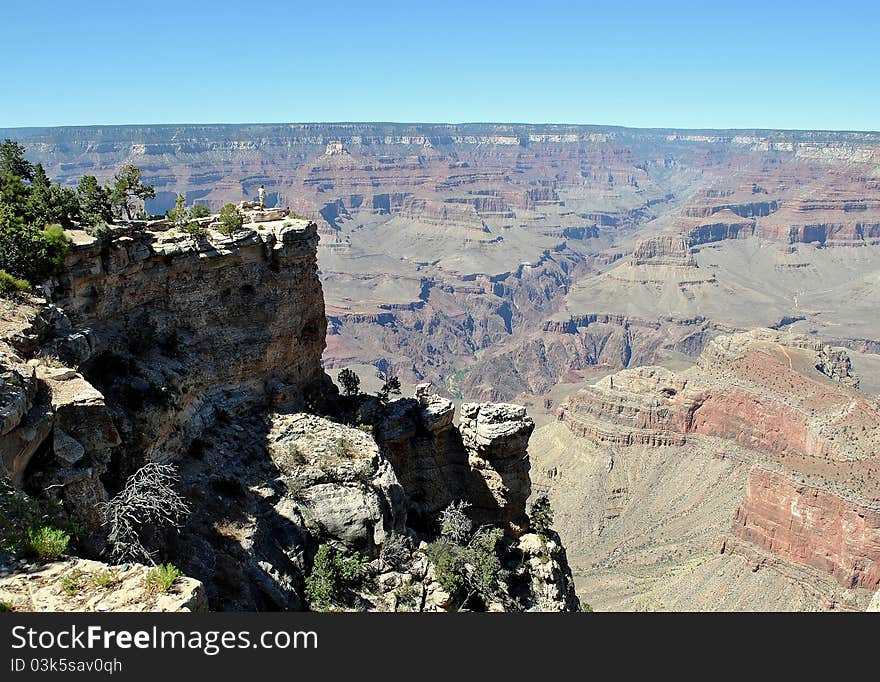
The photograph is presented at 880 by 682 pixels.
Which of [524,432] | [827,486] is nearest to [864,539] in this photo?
[827,486]

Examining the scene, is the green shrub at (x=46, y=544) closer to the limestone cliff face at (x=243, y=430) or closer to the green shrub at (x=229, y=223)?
the limestone cliff face at (x=243, y=430)

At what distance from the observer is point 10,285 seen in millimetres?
21484

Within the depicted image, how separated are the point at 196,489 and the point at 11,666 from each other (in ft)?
43.3

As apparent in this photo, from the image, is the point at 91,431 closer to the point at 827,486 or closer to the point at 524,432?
the point at 524,432

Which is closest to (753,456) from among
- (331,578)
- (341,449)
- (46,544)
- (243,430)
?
(341,449)

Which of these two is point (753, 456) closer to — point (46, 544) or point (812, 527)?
point (812, 527)

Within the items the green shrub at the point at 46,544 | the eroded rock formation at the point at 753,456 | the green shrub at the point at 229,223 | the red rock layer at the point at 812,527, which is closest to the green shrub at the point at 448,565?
the green shrub at the point at 46,544

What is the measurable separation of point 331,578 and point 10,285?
14.4m

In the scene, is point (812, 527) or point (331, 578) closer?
point (331, 578)

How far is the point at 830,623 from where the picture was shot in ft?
38.8

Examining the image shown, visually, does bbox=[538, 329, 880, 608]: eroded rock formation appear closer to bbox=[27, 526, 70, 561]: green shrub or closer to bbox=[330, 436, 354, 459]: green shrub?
bbox=[330, 436, 354, 459]: green shrub

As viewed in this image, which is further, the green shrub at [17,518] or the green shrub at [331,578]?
the green shrub at [331,578]

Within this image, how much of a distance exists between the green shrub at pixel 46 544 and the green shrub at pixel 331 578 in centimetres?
978

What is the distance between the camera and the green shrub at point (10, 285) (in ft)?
70.0
